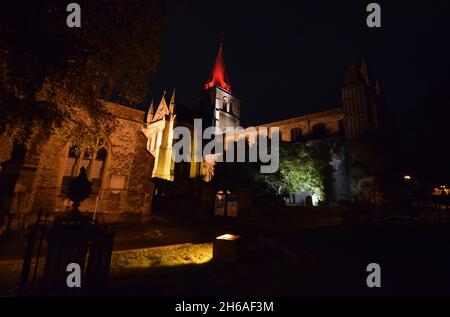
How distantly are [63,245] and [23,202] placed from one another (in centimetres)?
793

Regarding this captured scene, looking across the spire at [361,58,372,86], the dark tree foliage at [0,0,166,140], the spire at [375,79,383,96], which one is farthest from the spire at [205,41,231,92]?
the dark tree foliage at [0,0,166,140]

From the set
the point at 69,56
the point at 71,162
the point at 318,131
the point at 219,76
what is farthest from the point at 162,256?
the point at 219,76

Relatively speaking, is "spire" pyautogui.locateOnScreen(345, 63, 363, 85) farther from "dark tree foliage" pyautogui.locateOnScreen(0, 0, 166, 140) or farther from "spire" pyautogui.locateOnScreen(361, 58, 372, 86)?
"dark tree foliage" pyautogui.locateOnScreen(0, 0, 166, 140)

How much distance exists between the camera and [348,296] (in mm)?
3104

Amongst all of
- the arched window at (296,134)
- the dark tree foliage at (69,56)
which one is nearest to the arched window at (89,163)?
→ the dark tree foliage at (69,56)

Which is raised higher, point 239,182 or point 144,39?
point 144,39

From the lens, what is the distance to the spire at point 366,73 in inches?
1122

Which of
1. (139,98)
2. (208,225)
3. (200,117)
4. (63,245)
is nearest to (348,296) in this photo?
(63,245)

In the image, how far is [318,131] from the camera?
3234 centimetres

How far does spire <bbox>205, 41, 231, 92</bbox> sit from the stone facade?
43.1 m

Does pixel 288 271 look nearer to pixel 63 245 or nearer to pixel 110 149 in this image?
pixel 63 245

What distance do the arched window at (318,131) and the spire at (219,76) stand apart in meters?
28.2

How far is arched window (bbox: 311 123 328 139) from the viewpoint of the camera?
1249 inches

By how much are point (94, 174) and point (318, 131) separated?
29.8 m
